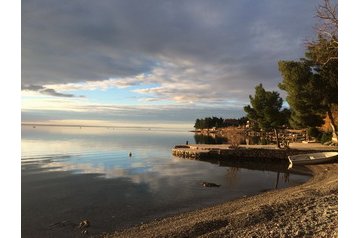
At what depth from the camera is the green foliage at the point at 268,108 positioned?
43.9 m

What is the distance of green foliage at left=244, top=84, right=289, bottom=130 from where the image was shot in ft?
144

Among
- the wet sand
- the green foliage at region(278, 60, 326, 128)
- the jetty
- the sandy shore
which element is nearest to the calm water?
the wet sand

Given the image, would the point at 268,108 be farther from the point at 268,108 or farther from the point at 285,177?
the point at 285,177

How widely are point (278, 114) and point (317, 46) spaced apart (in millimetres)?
32803

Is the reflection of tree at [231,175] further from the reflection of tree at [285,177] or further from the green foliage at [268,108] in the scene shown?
the green foliage at [268,108]

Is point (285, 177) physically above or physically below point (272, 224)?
below

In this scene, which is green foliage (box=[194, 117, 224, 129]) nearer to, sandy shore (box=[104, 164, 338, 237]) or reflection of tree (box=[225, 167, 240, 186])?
reflection of tree (box=[225, 167, 240, 186])

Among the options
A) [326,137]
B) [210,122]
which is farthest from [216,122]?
[326,137]

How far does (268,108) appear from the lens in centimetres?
4397

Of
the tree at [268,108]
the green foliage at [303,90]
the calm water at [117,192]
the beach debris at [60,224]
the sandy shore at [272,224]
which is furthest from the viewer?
the tree at [268,108]

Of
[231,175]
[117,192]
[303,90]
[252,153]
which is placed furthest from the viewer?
[252,153]

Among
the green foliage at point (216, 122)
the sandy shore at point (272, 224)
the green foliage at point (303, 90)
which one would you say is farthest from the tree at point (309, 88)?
the green foliage at point (216, 122)

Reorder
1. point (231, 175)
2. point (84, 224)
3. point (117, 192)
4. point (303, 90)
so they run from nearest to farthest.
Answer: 1. point (84, 224)
2. point (117, 192)
3. point (231, 175)
4. point (303, 90)

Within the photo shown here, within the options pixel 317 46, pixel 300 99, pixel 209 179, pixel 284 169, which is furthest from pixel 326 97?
pixel 317 46
